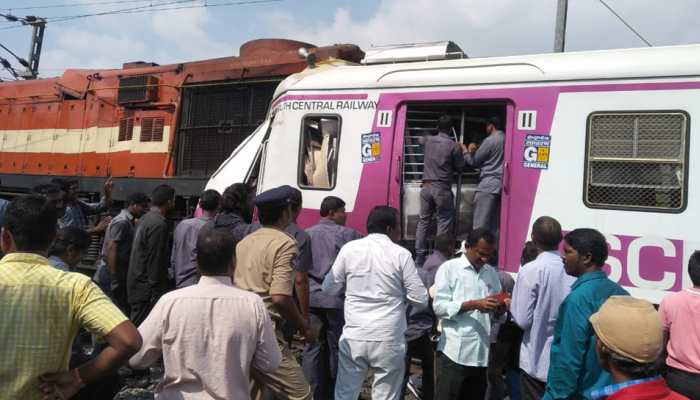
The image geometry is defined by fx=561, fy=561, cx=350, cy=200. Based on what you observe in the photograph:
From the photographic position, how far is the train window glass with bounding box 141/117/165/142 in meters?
9.52

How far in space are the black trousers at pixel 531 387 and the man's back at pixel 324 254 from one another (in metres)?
1.59

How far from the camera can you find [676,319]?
11.2 ft

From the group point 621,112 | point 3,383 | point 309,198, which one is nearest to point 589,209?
point 621,112

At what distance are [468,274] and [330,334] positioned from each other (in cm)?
141

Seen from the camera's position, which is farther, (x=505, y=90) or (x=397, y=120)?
(x=397, y=120)

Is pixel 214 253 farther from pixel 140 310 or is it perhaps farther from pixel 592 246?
pixel 140 310

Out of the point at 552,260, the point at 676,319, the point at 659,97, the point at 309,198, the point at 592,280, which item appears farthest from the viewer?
the point at 309,198

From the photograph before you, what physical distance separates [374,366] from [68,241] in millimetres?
2222

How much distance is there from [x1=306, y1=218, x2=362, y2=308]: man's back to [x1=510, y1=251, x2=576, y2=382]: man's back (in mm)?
1552

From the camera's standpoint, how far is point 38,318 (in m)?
2.14

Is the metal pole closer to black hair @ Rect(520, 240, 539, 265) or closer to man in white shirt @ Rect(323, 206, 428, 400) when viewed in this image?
black hair @ Rect(520, 240, 539, 265)

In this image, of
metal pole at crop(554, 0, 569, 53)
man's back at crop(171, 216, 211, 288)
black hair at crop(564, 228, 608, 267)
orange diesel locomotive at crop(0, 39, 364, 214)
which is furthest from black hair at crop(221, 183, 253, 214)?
metal pole at crop(554, 0, 569, 53)

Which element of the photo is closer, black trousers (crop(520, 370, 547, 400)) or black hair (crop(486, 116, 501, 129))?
black trousers (crop(520, 370, 547, 400))

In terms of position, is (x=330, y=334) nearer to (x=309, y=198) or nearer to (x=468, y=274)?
(x=468, y=274)
